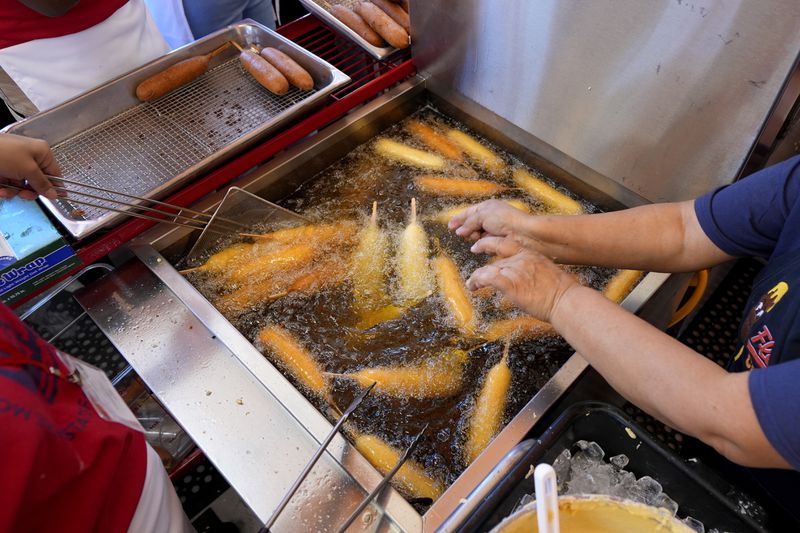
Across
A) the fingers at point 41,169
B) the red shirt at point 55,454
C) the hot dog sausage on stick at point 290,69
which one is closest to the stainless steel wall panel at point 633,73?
the hot dog sausage on stick at point 290,69

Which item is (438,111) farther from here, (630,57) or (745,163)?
(745,163)

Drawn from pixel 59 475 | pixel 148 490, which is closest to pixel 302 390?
pixel 148 490

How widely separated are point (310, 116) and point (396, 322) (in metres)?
1.18

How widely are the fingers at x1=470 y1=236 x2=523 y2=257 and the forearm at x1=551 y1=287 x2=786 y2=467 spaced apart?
308mm

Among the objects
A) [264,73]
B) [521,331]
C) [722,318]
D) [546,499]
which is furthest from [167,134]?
[722,318]

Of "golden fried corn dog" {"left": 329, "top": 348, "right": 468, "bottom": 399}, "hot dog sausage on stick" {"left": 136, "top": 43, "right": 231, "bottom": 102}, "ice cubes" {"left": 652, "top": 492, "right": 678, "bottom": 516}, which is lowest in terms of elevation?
"golden fried corn dog" {"left": 329, "top": 348, "right": 468, "bottom": 399}

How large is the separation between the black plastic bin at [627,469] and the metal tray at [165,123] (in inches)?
69.6

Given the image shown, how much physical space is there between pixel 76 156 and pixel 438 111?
1.79 m

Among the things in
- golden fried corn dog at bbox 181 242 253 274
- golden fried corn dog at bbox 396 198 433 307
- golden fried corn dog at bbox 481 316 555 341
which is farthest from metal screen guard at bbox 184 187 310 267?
golden fried corn dog at bbox 481 316 555 341

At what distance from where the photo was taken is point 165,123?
2.51 meters

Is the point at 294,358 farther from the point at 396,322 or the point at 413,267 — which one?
the point at 413,267

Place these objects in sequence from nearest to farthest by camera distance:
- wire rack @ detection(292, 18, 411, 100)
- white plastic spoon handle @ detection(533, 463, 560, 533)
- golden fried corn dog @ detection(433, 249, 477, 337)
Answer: white plastic spoon handle @ detection(533, 463, 560, 533) < golden fried corn dog @ detection(433, 249, 477, 337) < wire rack @ detection(292, 18, 411, 100)

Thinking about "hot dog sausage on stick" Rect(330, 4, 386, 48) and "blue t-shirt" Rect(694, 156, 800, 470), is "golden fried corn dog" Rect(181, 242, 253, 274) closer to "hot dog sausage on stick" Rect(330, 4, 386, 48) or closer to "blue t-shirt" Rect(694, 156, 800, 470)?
"hot dog sausage on stick" Rect(330, 4, 386, 48)

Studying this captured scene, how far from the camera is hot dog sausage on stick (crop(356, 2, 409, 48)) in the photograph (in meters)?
2.76
